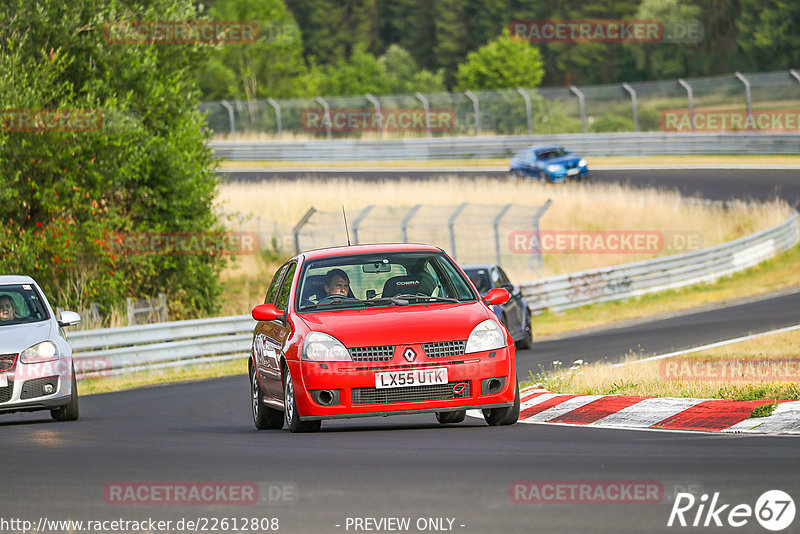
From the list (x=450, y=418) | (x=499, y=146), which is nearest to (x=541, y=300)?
(x=450, y=418)

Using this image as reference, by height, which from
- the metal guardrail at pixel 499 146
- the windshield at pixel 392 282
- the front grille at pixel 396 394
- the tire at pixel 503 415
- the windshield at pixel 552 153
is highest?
the windshield at pixel 392 282

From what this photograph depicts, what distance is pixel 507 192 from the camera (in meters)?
42.3

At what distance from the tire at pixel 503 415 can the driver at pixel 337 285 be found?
152cm

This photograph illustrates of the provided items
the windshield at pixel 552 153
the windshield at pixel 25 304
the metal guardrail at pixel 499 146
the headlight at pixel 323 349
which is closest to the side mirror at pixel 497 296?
the headlight at pixel 323 349

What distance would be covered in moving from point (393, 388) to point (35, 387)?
16.4ft

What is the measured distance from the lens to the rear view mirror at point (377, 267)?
1052 centimetres

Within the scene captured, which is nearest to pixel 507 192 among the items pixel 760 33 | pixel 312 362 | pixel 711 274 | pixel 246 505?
pixel 711 274

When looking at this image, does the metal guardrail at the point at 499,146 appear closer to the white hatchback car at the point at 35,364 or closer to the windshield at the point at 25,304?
the windshield at the point at 25,304

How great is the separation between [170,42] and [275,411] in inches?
699

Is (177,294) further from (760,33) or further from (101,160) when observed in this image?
(760,33)

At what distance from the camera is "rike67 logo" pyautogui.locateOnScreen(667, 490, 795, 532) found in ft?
19.7

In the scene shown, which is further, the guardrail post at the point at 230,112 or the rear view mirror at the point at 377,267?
the guardrail post at the point at 230,112

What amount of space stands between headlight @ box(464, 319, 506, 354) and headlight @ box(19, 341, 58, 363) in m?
5.31

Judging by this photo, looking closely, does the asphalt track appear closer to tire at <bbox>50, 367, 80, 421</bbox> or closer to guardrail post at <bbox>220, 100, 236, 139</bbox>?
tire at <bbox>50, 367, 80, 421</bbox>
